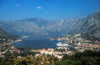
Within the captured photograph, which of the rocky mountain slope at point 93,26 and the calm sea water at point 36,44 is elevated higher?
the rocky mountain slope at point 93,26

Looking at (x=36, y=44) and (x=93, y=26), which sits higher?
(x=93, y=26)

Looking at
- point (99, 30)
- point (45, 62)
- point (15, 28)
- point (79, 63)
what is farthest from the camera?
point (15, 28)

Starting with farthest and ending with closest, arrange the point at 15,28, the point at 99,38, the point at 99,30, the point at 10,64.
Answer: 1. the point at 15,28
2. the point at 99,30
3. the point at 99,38
4. the point at 10,64

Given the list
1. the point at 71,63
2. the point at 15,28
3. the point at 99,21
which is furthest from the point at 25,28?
the point at 71,63

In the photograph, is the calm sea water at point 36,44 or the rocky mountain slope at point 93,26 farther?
the rocky mountain slope at point 93,26

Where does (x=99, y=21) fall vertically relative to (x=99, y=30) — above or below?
above

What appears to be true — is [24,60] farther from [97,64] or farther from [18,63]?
[97,64]

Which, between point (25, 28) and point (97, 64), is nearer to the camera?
point (97, 64)

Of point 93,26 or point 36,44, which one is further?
point 93,26

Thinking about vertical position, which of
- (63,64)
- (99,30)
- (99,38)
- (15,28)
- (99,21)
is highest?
(15,28)

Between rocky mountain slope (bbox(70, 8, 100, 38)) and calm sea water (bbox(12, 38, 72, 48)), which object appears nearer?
calm sea water (bbox(12, 38, 72, 48))

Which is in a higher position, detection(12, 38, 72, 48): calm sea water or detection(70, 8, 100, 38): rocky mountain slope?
detection(70, 8, 100, 38): rocky mountain slope
